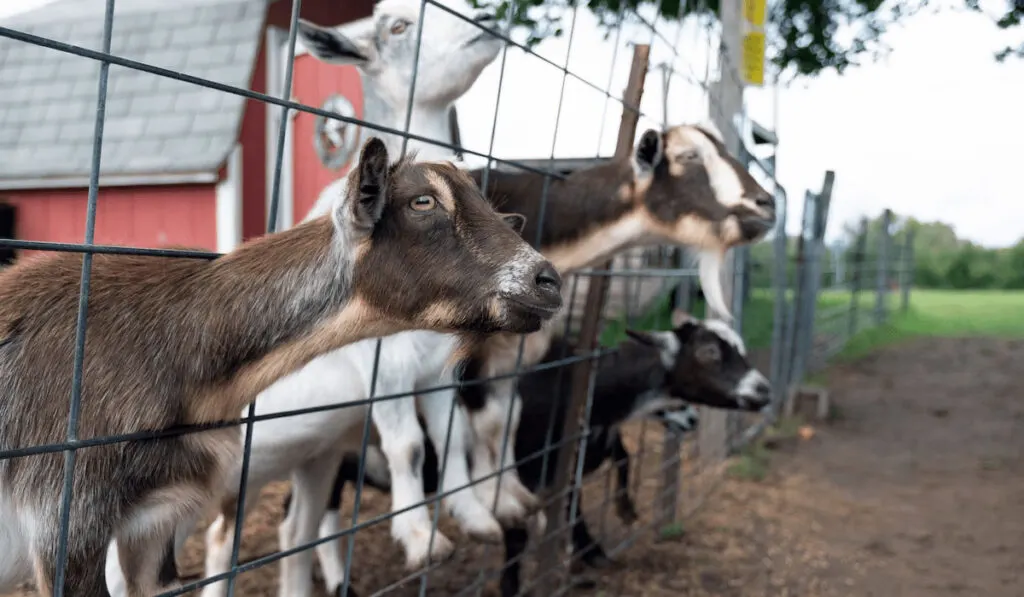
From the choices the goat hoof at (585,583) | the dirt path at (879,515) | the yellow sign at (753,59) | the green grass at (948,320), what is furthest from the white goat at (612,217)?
the green grass at (948,320)

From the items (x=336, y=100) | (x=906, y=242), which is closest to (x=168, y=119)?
(x=336, y=100)

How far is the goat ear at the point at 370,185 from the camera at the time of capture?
1.41 m

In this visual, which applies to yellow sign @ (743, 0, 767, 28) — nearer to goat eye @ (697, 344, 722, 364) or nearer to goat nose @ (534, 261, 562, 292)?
goat eye @ (697, 344, 722, 364)

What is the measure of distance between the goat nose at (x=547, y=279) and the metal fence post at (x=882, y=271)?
1364 cm

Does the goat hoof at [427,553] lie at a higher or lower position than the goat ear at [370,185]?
lower

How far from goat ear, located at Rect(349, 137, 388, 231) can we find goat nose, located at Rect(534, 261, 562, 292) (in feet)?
0.97

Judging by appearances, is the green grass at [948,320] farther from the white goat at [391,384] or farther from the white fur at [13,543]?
the white fur at [13,543]

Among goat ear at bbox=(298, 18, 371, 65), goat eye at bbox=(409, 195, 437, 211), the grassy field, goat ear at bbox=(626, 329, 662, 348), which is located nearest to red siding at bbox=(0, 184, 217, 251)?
goat ear at bbox=(626, 329, 662, 348)

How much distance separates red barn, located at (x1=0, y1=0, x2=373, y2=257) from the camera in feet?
17.5

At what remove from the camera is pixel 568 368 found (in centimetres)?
377

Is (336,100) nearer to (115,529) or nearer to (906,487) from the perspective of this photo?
(906,487)

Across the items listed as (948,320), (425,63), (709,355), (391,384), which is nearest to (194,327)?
(391,384)

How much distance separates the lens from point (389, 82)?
2.85m

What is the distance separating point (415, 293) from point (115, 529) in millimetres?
621
